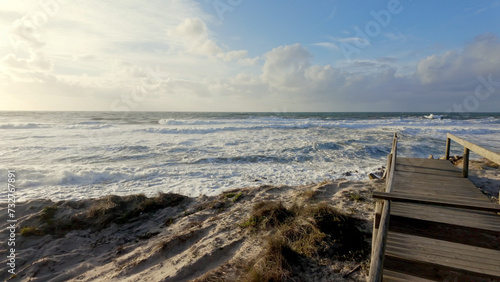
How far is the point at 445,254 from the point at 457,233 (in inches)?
17.2

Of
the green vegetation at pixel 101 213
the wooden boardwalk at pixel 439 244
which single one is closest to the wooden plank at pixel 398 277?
the wooden boardwalk at pixel 439 244

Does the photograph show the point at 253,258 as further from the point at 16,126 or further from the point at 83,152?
the point at 16,126

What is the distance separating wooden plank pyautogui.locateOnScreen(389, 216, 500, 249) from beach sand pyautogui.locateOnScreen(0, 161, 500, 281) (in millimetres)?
967

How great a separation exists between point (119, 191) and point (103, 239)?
11.2ft

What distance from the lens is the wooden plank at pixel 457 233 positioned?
2.75 metres

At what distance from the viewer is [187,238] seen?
15.3ft

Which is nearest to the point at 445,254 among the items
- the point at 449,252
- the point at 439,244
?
the point at 449,252

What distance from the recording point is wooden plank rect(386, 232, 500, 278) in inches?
111

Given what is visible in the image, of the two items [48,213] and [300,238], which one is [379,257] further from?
[48,213]

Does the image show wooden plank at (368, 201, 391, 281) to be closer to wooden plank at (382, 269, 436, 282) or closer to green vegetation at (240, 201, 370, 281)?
wooden plank at (382, 269, 436, 282)

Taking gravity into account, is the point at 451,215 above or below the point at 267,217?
above

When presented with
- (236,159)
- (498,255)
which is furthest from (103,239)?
(236,159)

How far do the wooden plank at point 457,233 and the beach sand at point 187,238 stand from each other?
97 cm

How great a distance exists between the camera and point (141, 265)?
398 centimetres
